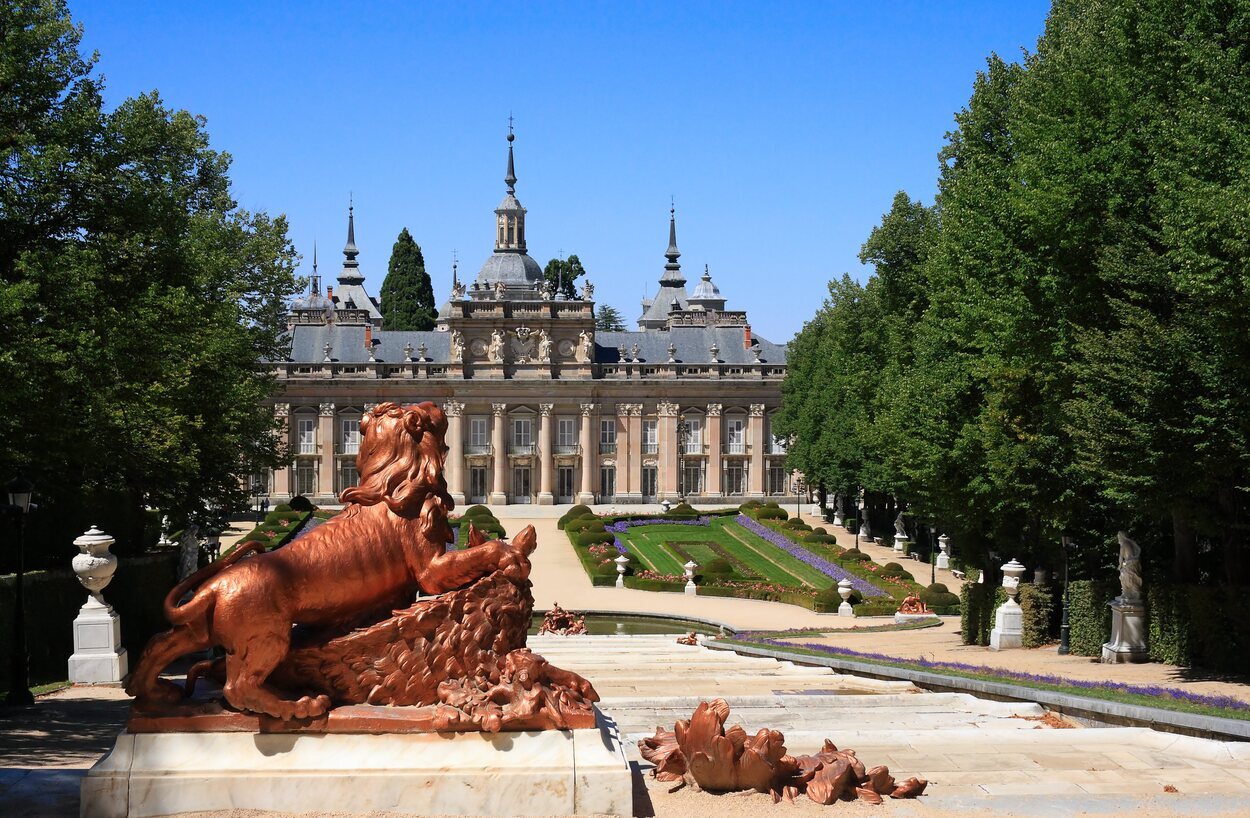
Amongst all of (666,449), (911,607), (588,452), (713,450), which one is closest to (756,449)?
(713,450)

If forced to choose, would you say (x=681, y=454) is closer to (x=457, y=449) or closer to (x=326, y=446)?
(x=457, y=449)

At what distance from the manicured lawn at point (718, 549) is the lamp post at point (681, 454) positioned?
16.6 metres

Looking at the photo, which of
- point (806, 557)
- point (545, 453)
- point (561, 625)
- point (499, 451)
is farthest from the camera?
point (545, 453)

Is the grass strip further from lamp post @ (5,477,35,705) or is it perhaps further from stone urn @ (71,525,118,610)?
lamp post @ (5,477,35,705)

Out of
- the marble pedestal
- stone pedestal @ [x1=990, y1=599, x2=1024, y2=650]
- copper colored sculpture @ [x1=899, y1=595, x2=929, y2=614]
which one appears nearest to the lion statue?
the marble pedestal

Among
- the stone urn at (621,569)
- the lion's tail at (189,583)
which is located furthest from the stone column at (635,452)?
the lion's tail at (189,583)

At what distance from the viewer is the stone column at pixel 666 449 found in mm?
78062

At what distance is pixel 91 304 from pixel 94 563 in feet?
13.3

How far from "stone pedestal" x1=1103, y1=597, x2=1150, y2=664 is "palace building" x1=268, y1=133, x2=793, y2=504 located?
187 ft

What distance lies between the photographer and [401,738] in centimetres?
830

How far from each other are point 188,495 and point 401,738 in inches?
823

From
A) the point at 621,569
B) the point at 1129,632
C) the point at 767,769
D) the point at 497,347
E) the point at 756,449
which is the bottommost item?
the point at 621,569

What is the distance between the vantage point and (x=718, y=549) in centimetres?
5041

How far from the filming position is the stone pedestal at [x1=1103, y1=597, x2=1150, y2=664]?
20.0m
